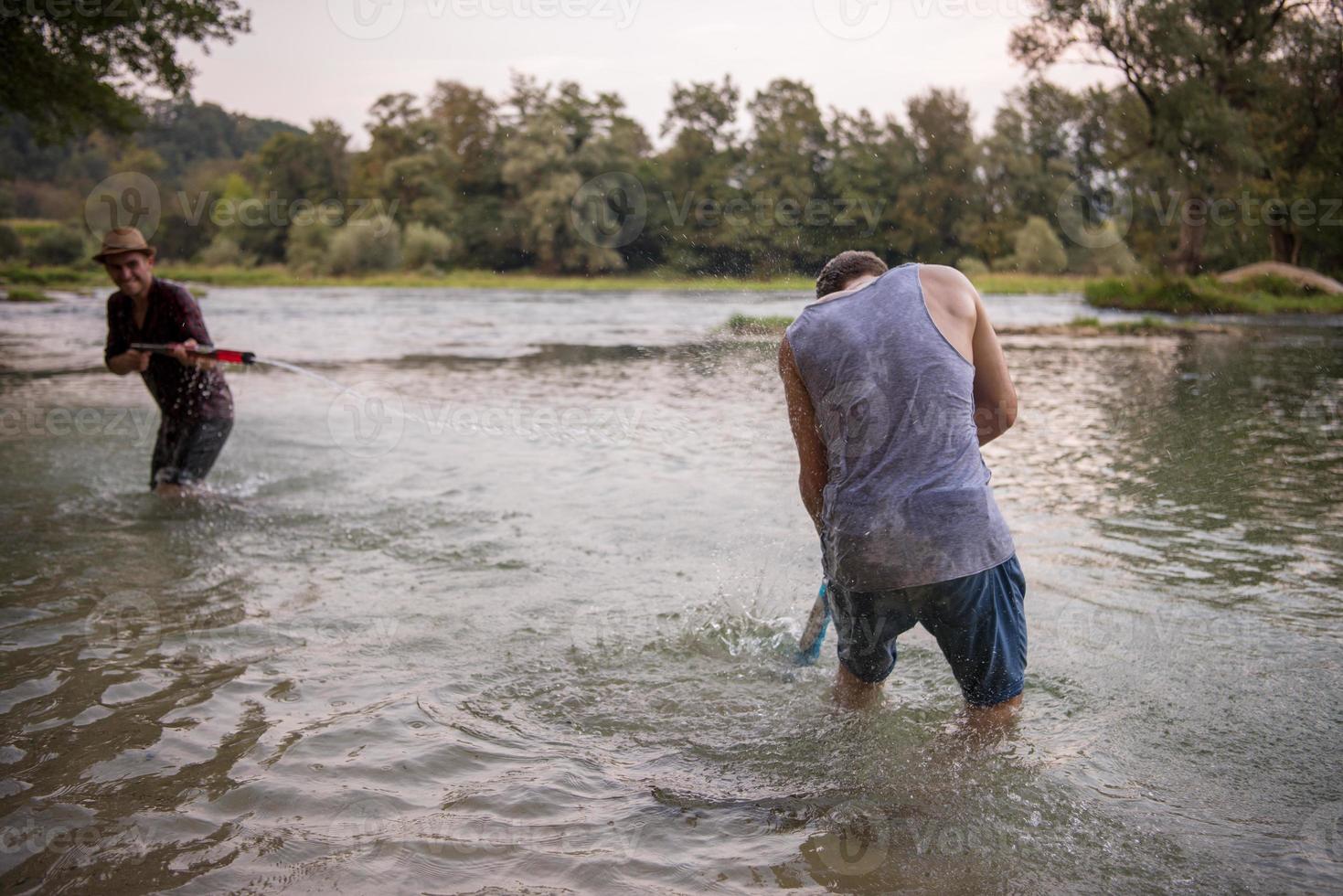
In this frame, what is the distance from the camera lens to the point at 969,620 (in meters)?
3.13

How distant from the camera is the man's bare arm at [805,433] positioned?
3.34 meters

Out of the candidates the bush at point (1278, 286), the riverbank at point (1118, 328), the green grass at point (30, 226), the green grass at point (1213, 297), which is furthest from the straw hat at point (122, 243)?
the green grass at point (30, 226)

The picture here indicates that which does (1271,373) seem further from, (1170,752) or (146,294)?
(146,294)

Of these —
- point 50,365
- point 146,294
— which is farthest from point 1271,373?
point 50,365

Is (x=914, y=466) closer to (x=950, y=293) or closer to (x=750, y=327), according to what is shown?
(x=950, y=293)

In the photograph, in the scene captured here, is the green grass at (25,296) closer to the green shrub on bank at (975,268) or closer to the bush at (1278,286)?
the green shrub on bank at (975,268)

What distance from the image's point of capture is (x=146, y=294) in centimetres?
738

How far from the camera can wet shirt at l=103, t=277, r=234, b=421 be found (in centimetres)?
741

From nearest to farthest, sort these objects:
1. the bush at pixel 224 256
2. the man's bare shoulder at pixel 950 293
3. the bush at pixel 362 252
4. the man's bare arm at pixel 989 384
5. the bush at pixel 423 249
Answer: the man's bare shoulder at pixel 950 293 < the man's bare arm at pixel 989 384 < the bush at pixel 362 252 < the bush at pixel 423 249 < the bush at pixel 224 256

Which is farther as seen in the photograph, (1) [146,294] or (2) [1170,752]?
(1) [146,294]

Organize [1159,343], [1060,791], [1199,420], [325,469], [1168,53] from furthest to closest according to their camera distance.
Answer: [1168,53], [1159,343], [1199,420], [325,469], [1060,791]

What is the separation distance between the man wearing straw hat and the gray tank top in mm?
5688

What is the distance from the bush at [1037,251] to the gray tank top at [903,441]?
50.4 m

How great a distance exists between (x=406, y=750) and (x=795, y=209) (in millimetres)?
23438
